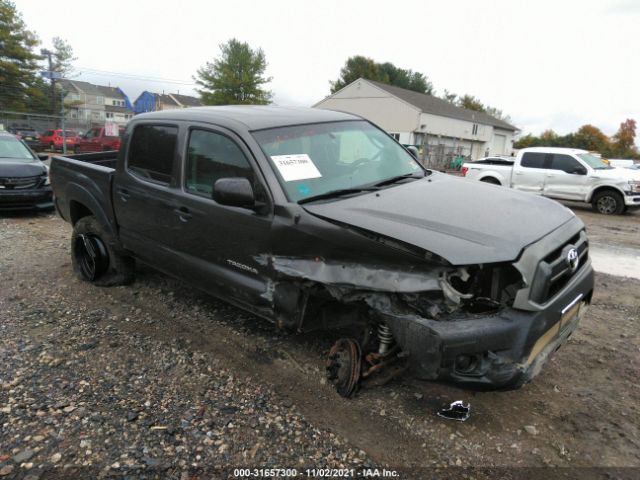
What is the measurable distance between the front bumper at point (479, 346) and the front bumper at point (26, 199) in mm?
8658

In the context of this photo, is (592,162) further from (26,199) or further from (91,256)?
(26,199)

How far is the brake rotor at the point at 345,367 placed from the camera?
304 cm

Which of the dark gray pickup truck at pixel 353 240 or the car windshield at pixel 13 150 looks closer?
the dark gray pickup truck at pixel 353 240

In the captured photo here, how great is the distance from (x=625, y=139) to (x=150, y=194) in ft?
278

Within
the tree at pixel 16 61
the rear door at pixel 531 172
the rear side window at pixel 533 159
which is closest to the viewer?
the rear door at pixel 531 172

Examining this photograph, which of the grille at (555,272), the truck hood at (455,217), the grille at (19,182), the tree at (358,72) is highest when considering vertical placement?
the tree at (358,72)

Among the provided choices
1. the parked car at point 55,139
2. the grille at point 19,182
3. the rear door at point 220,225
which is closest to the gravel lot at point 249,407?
the rear door at point 220,225

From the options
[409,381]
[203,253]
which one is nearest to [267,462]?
[409,381]

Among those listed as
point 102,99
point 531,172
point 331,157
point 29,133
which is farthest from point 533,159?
point 102,99

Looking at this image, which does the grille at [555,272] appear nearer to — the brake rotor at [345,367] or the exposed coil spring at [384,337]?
the exposed coil spring at [384,337]

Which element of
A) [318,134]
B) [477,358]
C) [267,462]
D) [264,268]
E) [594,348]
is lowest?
[267,462]

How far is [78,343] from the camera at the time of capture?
379 centimetres

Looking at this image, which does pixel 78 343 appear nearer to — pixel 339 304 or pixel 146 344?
pixel 146 344

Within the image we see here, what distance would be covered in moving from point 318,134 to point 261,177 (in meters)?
0.78
